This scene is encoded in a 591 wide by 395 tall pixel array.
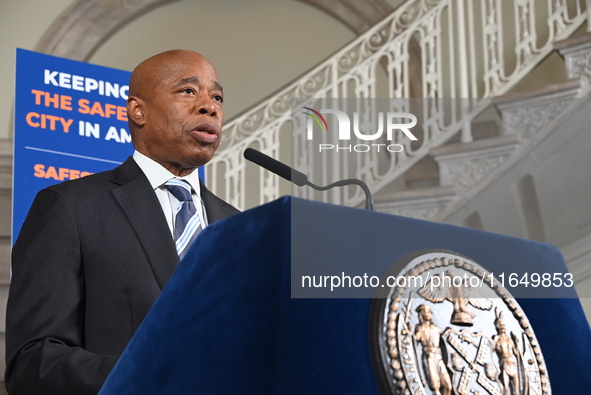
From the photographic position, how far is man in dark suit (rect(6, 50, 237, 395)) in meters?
1.18

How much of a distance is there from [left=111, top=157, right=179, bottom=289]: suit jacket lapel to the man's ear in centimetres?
9

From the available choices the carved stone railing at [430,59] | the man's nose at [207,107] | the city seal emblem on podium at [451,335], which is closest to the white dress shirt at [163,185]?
the man's nose at [207,107]

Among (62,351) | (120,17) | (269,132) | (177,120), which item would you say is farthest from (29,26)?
(62,351)

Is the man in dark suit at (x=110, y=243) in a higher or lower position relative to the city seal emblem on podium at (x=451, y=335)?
higher

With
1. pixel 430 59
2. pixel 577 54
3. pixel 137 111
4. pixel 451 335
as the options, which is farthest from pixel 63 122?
pixel 451 335

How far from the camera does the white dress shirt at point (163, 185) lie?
147 cm

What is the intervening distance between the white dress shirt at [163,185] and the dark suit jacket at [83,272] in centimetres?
4

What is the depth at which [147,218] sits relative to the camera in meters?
1.38

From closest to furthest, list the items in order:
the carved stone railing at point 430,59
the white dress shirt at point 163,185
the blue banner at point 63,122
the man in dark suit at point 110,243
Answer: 1. the man in dark suit at point 110,243
2. the white dress shirt at point 163,185
3. the blue banner at point 63,122
4. the carved stone railing at point 430,59

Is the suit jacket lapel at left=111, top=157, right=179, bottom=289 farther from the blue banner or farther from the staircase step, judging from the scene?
the staircase step

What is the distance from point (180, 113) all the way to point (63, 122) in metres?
2.08

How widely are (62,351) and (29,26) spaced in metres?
5.03

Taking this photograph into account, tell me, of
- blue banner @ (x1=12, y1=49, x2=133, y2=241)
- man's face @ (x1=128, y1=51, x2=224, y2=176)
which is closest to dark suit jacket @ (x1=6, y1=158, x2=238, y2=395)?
man's face @ (x1=128, y1=51, x2=224, y2=176)

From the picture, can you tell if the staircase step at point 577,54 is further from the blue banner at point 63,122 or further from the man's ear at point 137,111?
the man's ear at point 137,111
